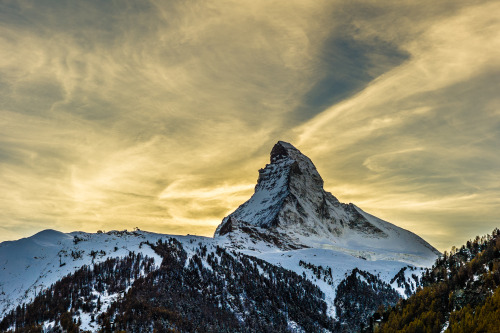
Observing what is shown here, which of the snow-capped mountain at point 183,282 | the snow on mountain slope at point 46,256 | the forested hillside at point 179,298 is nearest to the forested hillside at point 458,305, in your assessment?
the forested hillside at point 179,298

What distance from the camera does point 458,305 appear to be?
63969 mm

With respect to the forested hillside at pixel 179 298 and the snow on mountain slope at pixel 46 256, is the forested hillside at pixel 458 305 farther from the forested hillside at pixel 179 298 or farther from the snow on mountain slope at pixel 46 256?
the snow on mountain slope at pixel 46 256

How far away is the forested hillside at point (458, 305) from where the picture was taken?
55.8m

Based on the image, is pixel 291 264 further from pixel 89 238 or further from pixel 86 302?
pixel 86 302

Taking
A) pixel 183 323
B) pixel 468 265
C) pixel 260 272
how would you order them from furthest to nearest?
pixel 260 272 → pixel 183 323 → pixel 468 265

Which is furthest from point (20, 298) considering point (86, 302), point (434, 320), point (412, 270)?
point (412, 270)

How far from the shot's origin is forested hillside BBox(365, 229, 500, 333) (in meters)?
55.8

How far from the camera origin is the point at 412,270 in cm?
17912

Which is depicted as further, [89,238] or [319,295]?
[319,295]

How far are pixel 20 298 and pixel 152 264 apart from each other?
35.4 metres

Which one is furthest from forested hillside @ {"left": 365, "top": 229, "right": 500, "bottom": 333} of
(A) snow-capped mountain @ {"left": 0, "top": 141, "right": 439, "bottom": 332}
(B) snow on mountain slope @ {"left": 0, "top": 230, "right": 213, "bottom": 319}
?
(B) snow on mountain slope @ {"left": 0, "top": 230, "right": 213, "bottom": 319}

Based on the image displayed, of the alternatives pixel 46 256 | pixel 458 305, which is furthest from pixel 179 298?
pixel 458 305

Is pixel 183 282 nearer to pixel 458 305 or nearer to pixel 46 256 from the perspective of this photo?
pixel 46 256

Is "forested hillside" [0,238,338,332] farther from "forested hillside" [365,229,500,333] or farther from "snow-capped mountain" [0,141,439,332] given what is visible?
"forested hillside" [365,229,500,333]
